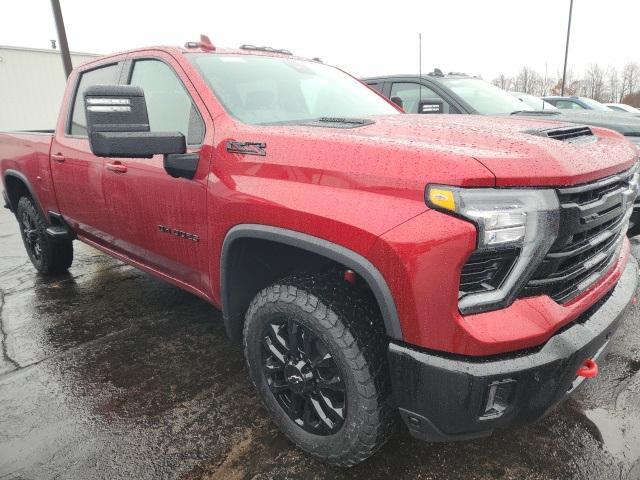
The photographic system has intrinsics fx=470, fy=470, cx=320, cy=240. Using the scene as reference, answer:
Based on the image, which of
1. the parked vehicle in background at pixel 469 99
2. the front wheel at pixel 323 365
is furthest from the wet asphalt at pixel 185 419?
the parked vehicle in background at pixel 469 99

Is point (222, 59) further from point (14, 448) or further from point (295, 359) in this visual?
point (14, 448)

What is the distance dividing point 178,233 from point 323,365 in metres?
1.11

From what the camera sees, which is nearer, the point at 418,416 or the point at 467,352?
the point at 467,352

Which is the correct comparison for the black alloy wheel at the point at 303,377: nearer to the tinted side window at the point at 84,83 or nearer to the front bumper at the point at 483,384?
the front bumper at the point at 483,384

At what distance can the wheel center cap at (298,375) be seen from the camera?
1905mm

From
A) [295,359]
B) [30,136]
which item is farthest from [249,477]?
[30,136]

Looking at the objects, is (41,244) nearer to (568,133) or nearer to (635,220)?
(568,133)

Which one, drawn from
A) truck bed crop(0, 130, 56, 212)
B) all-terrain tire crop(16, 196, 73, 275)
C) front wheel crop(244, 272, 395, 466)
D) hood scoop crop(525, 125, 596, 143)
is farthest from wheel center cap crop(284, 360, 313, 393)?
all-terrain tire crop(16, 196, 73, 275)

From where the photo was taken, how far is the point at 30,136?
4020 millimetres

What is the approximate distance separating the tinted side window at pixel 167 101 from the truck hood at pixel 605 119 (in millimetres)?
3547

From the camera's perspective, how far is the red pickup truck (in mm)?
1434

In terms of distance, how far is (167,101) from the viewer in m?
2.64

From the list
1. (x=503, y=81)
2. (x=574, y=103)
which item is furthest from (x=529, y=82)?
(x=574, y=103)

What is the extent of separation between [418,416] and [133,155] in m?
1.54
